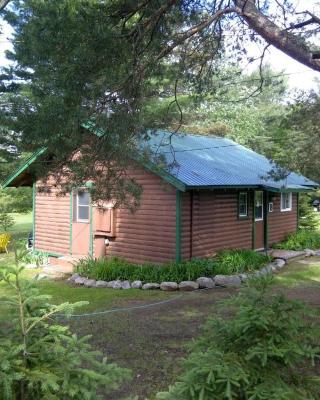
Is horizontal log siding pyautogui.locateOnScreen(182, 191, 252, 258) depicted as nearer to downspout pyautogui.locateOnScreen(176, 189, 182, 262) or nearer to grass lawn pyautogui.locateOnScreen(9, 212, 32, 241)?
downspout pyautogui.locateOnScreen(176, 189, 182, 262)

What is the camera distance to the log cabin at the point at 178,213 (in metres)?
13.0

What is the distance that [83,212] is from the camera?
15609 mm

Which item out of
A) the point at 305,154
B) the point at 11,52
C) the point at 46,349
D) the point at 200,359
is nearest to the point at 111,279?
the point at 305,154

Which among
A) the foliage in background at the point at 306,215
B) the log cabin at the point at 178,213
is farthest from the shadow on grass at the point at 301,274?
the foliage in background at the point at 306,215

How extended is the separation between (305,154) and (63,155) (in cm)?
707

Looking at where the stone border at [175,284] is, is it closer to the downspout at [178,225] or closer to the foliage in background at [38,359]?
the downspout at [178,225]

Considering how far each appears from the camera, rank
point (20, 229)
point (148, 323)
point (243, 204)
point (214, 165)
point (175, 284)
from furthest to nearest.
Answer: point (20, 229) < point (243, 204) < point (214, 165) < point (175, 284) < point (148, 323)

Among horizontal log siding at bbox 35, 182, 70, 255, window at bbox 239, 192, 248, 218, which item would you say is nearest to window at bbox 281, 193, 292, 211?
window at bbox 239, 192, 248, 218

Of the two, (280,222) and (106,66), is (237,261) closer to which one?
(280,222)

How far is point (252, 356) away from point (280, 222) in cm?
1590

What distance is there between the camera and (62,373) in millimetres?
2576

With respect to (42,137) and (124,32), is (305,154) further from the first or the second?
(42,137)

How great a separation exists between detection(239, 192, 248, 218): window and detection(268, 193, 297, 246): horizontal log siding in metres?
2.12

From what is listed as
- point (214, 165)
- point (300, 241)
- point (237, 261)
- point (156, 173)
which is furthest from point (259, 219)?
point (156, 173)
